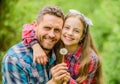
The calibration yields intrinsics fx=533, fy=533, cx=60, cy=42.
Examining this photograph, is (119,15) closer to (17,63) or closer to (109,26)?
(109,26)

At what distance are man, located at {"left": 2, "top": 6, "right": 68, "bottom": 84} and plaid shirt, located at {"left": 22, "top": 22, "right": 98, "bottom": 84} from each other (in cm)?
7

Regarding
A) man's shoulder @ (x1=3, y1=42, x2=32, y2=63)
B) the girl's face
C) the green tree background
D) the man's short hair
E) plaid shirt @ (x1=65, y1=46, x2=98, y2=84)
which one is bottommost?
the green tree background

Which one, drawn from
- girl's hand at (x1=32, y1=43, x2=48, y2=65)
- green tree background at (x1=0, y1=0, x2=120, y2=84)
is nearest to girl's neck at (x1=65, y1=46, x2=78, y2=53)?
girl's hand at (x1=32, y1=43, x2=48, y2=65)

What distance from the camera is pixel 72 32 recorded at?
4.61 meters

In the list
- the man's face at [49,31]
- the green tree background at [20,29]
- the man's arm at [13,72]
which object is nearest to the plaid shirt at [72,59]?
the man's face at [49,31]

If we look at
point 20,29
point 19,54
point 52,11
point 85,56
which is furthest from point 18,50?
point 20,29

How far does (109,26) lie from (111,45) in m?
1.60

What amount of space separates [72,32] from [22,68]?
574mm

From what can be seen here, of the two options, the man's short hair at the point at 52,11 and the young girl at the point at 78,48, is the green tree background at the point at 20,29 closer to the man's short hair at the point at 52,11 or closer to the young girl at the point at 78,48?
the young girl at the point at 78,48

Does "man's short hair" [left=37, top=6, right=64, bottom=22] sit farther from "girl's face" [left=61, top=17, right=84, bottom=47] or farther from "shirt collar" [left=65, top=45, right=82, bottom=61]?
"shirt collar" [left=65, top=45, right=82, bottom=61]

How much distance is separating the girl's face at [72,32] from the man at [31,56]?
4.5 inches

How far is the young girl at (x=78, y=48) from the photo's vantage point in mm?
4590

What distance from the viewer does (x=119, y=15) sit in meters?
10.8

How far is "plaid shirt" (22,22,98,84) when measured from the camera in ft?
14.8
